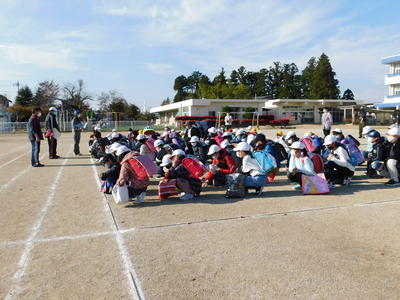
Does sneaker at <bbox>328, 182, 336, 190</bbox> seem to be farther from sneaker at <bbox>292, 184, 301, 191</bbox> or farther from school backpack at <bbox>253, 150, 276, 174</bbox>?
school backpack at <bbox>253, 150, 276, 174</bbox>

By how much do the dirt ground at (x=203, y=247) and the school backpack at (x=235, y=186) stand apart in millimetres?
199

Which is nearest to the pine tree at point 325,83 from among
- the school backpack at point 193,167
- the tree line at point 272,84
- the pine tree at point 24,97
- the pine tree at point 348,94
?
the tree line at point 272,84

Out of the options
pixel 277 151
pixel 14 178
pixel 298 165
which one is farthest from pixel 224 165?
pixel 14 178

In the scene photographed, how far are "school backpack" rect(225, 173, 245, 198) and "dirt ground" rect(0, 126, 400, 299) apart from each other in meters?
0.20

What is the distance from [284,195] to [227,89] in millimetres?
54870

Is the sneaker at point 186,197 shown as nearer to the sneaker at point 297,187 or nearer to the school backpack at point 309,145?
the sneaker at point 297,187

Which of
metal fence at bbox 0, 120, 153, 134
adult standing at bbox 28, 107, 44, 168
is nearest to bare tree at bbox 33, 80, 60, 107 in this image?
metal fence at bbox 0, 120, 153, 134

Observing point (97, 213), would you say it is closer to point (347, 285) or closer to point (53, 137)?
point (347, 285)

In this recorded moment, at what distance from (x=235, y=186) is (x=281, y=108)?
4280 cm

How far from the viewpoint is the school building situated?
44906 mm

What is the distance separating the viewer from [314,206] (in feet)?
16.8

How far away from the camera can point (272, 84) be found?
80062 mm

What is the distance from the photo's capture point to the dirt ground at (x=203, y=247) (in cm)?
271

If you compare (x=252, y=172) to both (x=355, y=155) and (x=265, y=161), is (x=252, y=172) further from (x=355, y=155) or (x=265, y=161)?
(x=355, y=155)
